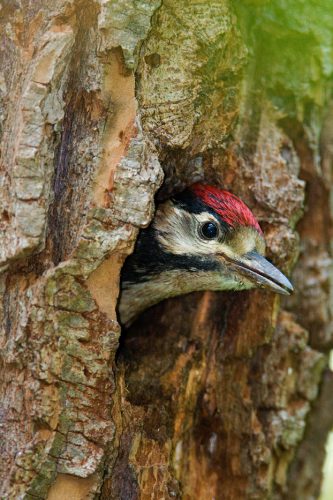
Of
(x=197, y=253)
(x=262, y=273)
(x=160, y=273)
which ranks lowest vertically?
(x=160, y=273)

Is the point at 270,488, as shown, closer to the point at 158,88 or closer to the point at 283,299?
the point at 283,299

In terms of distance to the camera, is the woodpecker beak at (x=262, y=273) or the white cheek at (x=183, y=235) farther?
the white cheek at (x=183, y=235)

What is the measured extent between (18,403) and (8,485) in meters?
0.31

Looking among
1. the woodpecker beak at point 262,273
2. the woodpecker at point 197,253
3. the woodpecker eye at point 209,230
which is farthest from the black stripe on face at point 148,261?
the woodpecker beak at point 262,273

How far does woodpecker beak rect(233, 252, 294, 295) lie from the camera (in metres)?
3.69

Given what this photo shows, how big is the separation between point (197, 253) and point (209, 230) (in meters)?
0.13

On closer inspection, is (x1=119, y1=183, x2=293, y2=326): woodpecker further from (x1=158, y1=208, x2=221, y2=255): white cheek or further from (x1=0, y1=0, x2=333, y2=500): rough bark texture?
(x1=0, y1=0, x2=333, y2=500): rough bark texture

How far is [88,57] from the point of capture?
3.19 metres

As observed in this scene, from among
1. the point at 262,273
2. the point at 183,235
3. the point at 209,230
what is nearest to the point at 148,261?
the point at 183,235

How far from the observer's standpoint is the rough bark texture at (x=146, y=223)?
302 cm

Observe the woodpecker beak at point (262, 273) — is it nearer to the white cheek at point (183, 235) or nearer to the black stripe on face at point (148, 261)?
the white cheek at point (183, 235)

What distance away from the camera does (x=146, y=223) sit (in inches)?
124

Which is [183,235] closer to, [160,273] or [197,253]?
[197,253]

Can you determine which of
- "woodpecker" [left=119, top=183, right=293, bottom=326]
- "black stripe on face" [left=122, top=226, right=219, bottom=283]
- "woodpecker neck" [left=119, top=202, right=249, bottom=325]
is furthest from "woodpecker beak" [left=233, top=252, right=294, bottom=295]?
"black stripe on face" [left=122, top=226, right=219, bottom=283]
